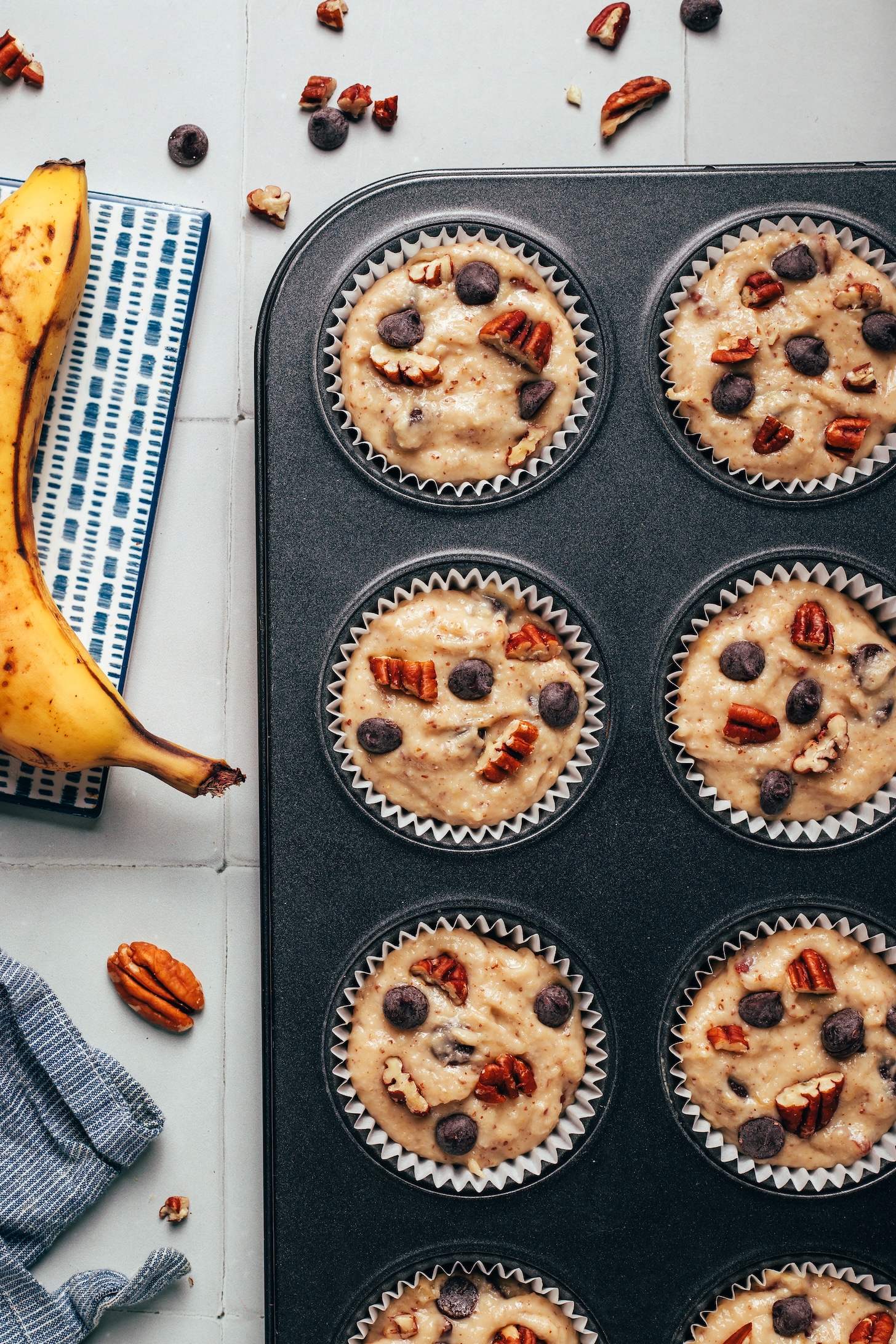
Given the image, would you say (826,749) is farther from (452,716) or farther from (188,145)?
(188,145)

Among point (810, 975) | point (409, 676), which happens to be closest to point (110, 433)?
point (409, 676)

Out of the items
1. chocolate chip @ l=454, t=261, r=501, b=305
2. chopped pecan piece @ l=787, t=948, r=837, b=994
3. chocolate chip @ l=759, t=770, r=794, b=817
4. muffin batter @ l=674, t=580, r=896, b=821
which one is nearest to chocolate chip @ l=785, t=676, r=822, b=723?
muffin batter @ l=674, t=580, r=896, b=821

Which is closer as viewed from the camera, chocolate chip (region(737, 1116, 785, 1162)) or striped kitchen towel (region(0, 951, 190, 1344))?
chocolate chip (region(737, 1116, 785, 1162))

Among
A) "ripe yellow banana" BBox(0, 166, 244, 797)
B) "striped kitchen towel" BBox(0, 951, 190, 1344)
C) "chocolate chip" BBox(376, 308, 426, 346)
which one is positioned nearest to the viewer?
"ripe yellow banana" BBox(0, 166, 244, 797)

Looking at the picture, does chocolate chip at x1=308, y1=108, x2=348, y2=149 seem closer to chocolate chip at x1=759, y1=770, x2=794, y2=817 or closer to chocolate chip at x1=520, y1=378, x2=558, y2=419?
chocolate chip at x1=520, y1=378, x2=558, y2=419

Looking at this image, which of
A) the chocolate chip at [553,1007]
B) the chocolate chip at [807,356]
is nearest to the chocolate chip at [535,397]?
the chocolate chip at [807,356]

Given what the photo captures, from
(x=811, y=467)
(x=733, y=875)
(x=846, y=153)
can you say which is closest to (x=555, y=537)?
(x=811, y=467)
